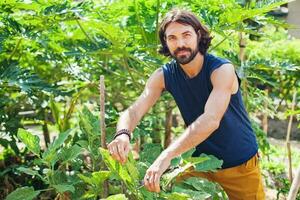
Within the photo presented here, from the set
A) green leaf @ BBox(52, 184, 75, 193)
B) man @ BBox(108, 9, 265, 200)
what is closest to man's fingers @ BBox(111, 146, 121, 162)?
man @ BBox(108, 9, 265, 200)

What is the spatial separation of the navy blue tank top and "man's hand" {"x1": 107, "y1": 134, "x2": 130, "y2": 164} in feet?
1.53

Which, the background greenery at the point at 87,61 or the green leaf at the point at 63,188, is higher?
the background greenery at the point at 87,61

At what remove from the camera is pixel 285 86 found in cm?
554

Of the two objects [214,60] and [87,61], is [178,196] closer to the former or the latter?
[214,60]

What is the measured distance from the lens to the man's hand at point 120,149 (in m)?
1.97

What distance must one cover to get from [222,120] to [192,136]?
48 cm

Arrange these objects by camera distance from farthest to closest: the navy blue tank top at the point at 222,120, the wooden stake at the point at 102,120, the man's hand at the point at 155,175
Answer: the navy blue tank top at the point at 222,120
the wooden stake at the point at 102,120
the man's hand at the point at 155,175

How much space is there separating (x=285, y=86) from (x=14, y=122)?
325 cm

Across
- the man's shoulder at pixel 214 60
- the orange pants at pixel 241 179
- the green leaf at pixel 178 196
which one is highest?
the man's shoulder at pixel 214 60

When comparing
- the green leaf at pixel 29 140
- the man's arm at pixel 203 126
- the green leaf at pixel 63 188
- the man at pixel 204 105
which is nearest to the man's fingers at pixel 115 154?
the man at pixel 204 105

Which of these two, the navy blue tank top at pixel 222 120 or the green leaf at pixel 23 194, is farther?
the navy blue tank top at pixel 222 120

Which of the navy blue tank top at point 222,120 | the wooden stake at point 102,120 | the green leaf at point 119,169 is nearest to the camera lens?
the green leaf at point 119,169

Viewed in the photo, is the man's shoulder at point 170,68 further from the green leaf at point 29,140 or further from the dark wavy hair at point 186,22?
the green leaf at point 29,140

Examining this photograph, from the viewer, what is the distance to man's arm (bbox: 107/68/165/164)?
200cm
